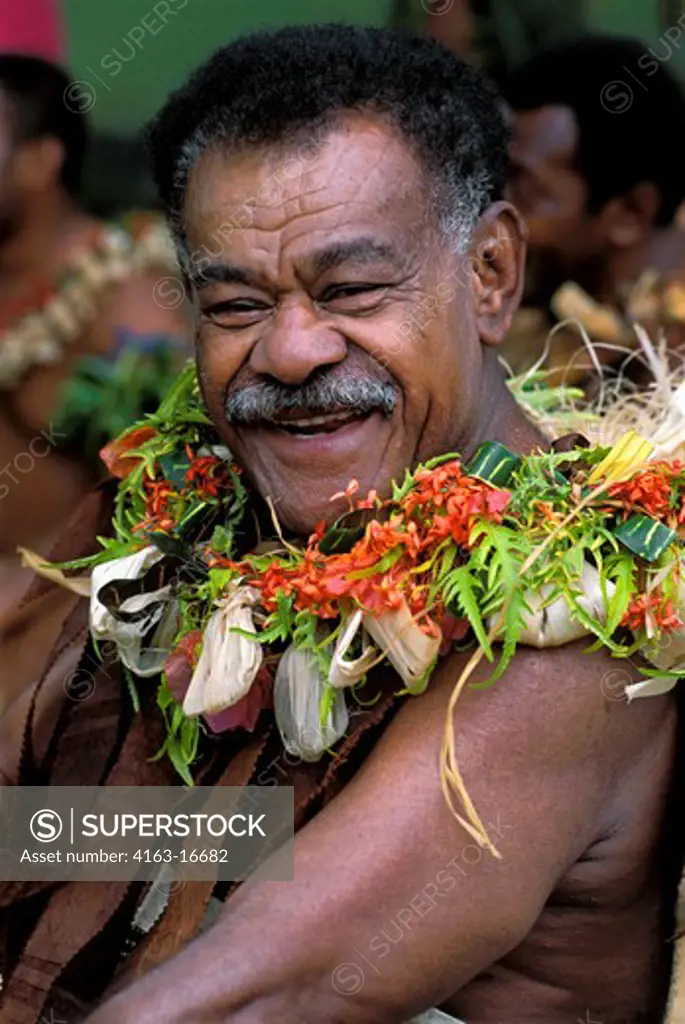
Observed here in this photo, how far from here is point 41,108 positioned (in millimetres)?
6031

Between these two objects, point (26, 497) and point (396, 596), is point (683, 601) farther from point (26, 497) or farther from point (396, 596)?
point (26, 497)

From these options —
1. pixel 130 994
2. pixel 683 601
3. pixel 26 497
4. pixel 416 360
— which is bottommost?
pixel 26 497

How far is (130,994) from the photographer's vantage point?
2174 millimetres

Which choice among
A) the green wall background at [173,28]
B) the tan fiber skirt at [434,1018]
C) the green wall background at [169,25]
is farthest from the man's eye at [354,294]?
the green wall background at [169,25]

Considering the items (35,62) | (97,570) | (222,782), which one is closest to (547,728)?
(222,782)

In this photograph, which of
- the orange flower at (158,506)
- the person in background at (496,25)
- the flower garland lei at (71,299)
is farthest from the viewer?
the person in background at (496,25)

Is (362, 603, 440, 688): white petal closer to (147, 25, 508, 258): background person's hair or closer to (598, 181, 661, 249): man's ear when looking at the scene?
(147, 25, 508, 258): background person's hair

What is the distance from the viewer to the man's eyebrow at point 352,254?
246 cm

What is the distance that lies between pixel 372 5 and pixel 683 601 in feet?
16.7

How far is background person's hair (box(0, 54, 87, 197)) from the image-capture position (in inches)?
234

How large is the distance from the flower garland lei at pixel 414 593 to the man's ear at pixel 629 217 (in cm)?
364

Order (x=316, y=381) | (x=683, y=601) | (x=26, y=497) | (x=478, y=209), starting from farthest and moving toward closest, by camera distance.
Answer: (x=26, y=497) < (x=478, y=209) < (x=316, y=381) < (x=683, y=601)

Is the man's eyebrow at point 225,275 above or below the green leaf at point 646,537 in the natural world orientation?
above

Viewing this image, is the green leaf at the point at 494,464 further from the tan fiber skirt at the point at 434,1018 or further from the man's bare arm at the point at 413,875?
the tan fiber skirt at the point at 434,1018
